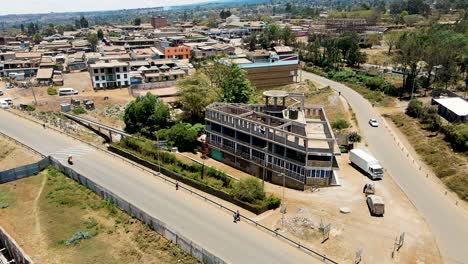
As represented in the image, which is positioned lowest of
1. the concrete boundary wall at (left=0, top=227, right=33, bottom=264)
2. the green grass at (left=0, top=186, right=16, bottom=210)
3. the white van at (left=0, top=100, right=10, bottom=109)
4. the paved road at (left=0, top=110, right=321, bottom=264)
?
the concrete boundary wall at (left=0, top=227, right=33, bottom=264)

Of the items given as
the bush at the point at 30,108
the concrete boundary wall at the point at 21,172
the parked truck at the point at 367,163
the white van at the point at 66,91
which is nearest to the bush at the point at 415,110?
the parked truck at the point at 367,163

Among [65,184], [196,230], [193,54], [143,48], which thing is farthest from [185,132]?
[143,48]

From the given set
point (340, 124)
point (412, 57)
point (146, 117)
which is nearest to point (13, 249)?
point (146, 117)

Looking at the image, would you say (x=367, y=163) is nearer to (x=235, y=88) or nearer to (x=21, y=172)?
(x=235, y=88)

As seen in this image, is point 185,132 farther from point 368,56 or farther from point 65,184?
point 368,56

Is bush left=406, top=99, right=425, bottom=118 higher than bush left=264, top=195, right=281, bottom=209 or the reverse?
higher

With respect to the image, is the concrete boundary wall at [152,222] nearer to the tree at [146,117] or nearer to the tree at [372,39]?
the tree at [146,117]

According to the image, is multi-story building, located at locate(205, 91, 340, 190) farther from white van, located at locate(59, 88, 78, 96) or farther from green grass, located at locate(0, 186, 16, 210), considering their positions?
white van, located at locate(59, 88, 78, 96)

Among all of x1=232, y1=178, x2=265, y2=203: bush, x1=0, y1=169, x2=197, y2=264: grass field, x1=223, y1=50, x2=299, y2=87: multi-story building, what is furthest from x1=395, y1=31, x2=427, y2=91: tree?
x1=0, y1=169, x2=197, y2=264: grass field
